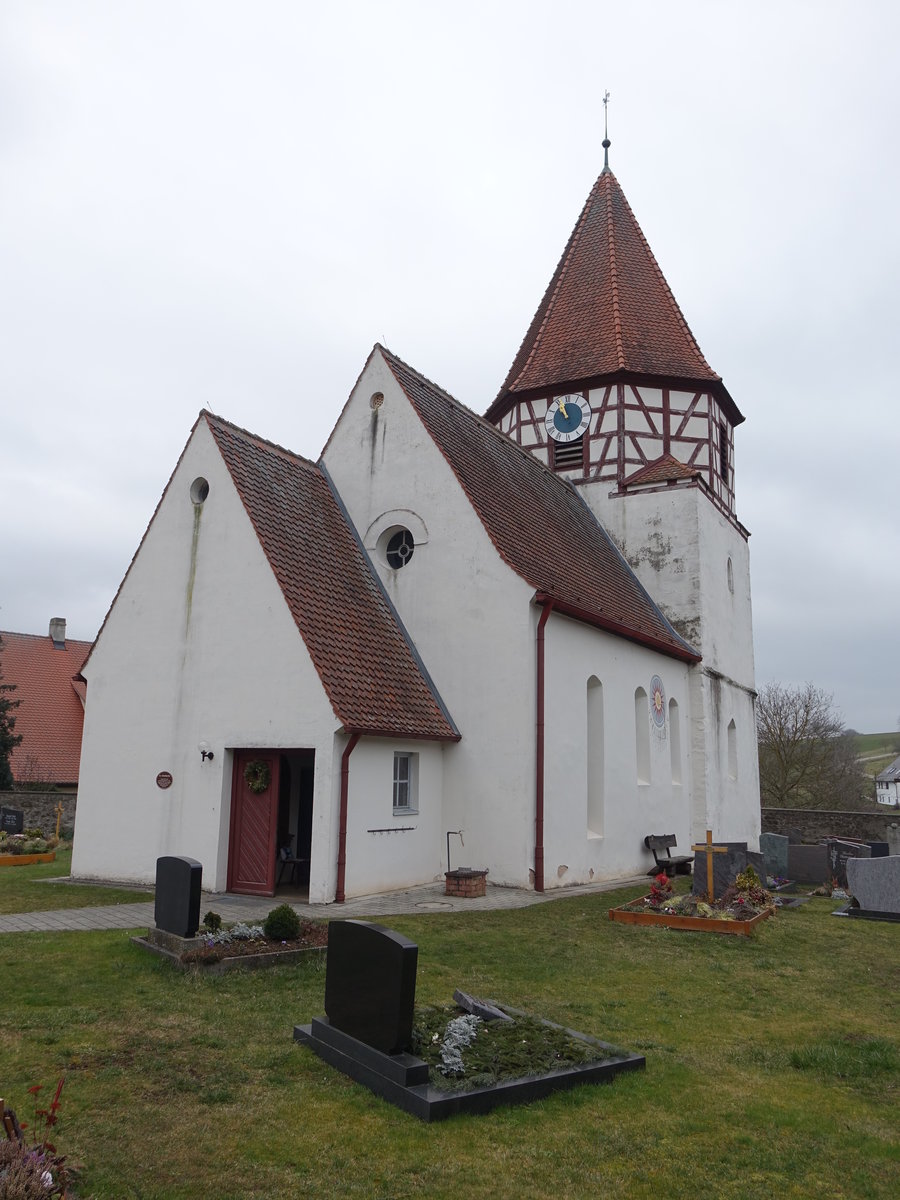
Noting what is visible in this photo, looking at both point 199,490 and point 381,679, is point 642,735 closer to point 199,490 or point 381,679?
point 381,679

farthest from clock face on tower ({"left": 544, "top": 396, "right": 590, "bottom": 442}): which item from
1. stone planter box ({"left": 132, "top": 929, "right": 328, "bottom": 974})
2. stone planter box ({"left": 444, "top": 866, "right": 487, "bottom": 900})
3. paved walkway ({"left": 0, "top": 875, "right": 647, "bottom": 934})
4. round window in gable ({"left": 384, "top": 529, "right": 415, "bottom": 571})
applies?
stone planter box ({"left": 132, "top": 929, "right": 328, "bottom": 974})

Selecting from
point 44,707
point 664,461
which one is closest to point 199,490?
point 664,461

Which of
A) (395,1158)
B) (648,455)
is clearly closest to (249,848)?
(395,1158)

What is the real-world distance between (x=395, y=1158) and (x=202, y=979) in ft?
12.5

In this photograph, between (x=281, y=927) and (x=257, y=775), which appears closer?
(x=281, y=927)

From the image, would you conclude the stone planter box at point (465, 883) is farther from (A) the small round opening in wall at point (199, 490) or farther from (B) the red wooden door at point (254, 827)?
(A) the small round opening in wall at point (199, 490)

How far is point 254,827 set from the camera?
13.5 meters

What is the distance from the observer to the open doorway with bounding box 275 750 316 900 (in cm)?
1420

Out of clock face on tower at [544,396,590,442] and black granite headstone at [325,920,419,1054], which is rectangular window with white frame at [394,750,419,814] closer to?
black granite headstone at [325,920,419,1054]

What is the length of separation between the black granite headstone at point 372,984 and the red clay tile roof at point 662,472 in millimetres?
17667

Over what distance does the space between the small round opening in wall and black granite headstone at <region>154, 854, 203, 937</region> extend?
24.6 ft

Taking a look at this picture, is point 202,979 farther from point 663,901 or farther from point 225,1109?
point 663,901

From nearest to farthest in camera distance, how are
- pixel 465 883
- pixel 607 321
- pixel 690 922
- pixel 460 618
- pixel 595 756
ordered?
pixel 690 922 → pixel 465 883 → pixel 460 618 → pixel 595 756 → pixel 607 321

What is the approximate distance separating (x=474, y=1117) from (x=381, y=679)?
957cm
